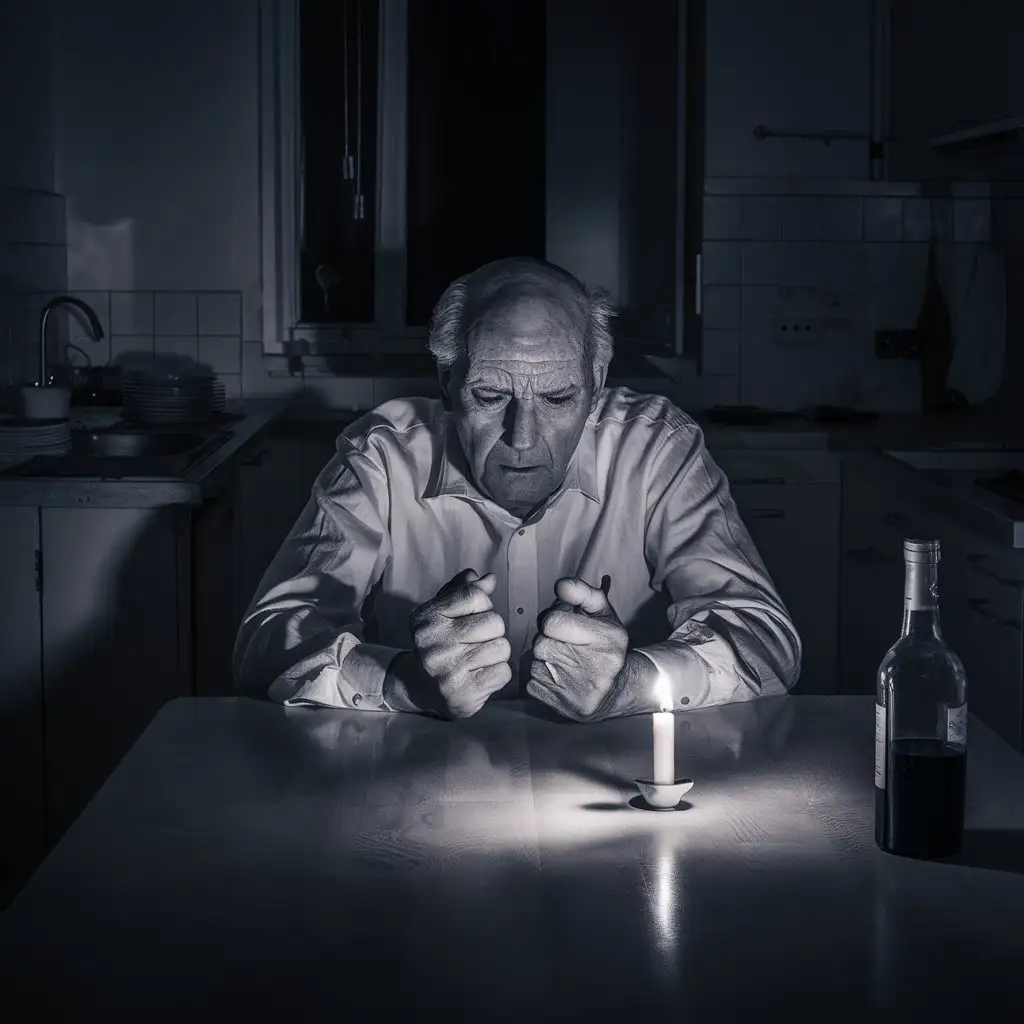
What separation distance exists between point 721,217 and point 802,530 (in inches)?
38.9

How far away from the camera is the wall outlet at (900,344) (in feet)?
14.0

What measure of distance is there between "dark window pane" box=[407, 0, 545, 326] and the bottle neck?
3.71 metres

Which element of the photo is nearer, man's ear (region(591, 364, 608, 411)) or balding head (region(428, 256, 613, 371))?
balding head (region(428, 256, 613, 371))

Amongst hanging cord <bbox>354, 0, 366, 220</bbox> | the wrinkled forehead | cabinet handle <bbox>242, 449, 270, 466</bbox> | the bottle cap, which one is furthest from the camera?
hanging cord <bbox>354, 0, 366, 220</bbox>

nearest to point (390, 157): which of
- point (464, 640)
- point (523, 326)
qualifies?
point (523, 326)

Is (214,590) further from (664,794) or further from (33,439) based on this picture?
(664,794)

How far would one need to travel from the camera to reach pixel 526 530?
7.05 ft

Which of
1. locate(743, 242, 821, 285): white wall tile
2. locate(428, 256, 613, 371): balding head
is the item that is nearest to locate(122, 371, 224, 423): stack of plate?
locate(743, 242, 821, 285): white wall tile

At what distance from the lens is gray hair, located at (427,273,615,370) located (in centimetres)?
206

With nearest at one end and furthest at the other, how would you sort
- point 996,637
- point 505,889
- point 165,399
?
point 505,889 < point 996,637 < point 165,399

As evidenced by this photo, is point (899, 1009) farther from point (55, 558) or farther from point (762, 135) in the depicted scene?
point (762, 135)

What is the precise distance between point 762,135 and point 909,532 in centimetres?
144

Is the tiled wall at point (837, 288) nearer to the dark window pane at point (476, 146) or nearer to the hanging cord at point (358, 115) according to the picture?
the dark window pane at point (476, 146)

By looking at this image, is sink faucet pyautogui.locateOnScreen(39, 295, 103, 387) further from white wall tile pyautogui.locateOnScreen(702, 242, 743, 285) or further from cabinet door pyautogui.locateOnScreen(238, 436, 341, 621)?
white wall tile pyautogui.locateOnScreen(702, 242, 743, 285)
